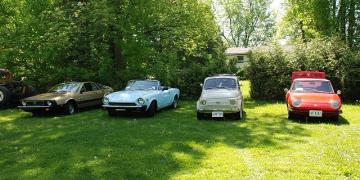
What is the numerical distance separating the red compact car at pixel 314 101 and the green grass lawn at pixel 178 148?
391mm

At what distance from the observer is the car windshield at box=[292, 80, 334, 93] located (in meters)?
14.3

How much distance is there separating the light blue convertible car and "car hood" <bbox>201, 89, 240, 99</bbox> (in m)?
2.10

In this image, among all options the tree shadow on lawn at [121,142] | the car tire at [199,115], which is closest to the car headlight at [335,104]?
the tree shadow on lawn at [121,142]

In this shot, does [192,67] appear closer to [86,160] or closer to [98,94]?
[98,94]

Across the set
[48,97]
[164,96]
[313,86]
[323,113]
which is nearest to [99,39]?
[48,97]

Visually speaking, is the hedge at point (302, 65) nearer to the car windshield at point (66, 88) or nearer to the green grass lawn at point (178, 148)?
the green grass lawn at point (178, 148)

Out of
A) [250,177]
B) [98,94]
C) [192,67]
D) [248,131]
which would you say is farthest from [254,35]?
[250,177]

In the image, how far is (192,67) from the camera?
2270cm

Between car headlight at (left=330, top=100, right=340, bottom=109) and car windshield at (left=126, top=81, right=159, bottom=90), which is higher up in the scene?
car windshield at (left=126, top=81, right=159, bottom=90)

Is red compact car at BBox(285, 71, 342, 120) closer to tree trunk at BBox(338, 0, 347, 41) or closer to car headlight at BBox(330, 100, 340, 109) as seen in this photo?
car headlight at BBox(330, 100, 340, 109)

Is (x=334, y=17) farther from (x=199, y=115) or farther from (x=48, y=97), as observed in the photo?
(x=48, y=97)

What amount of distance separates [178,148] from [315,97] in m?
6.50

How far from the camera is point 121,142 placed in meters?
10.1

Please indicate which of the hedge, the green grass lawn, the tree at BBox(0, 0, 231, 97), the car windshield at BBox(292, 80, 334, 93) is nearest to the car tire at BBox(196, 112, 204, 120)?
the green grass lawn
